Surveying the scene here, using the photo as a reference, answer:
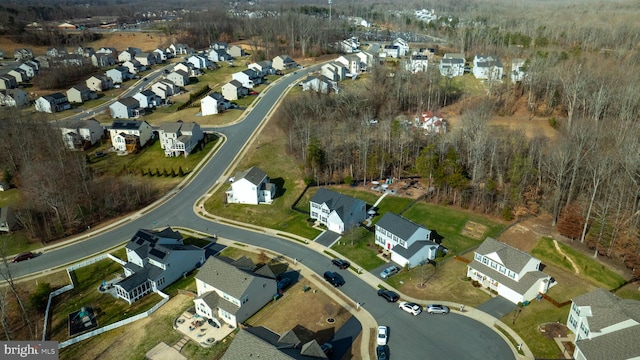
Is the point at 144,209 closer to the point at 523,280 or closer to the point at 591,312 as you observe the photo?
the point at 523,280

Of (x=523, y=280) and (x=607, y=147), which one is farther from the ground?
(x=607, y=147)

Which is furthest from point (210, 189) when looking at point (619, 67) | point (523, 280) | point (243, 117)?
point (619, 67)

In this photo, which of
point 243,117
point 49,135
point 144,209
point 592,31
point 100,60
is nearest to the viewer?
point 144,209

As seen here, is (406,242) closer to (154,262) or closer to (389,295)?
(389,295)

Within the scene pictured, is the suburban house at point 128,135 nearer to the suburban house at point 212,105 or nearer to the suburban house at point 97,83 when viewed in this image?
the suburban house at point 212,105

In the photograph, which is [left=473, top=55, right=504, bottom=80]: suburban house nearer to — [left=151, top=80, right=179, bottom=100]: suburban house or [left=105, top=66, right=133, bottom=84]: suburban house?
[left=151, top=80, right=179, bottom=100]: suburban house

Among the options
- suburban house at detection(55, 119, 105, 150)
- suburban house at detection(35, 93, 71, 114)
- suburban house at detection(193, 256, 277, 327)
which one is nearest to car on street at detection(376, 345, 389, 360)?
suburban house at detection(193, 256, 277, 327)

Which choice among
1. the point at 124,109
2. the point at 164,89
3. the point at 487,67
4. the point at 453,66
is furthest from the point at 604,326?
the point at 164,89
